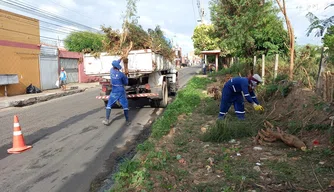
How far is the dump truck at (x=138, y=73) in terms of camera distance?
9.05m

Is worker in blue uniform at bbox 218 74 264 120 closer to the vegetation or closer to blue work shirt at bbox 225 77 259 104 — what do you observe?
blue work shirt at bbox 225 77 259 104

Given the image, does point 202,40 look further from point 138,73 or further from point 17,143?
point 17,143

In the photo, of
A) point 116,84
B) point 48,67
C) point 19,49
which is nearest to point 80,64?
point 48,67

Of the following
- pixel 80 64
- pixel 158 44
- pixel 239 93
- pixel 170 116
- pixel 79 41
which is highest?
pixel 79 41

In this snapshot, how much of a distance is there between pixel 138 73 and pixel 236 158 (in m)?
5.42

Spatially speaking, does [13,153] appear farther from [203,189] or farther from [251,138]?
[251,138]

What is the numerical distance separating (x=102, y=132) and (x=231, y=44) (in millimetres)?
8610

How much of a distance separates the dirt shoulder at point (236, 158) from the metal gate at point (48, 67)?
49.8ft

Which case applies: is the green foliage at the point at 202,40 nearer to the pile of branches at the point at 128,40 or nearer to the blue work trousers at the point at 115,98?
the pile of branches at the point at 128,40

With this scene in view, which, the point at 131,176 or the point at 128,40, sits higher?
the point at 128,40

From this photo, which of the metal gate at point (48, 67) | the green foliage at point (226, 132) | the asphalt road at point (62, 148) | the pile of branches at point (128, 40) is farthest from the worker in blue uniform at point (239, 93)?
the metal gate at point (48, 67)

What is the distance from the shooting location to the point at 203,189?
3436 mm

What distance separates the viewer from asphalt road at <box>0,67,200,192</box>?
4.23m

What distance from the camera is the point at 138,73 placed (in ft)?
30.2
